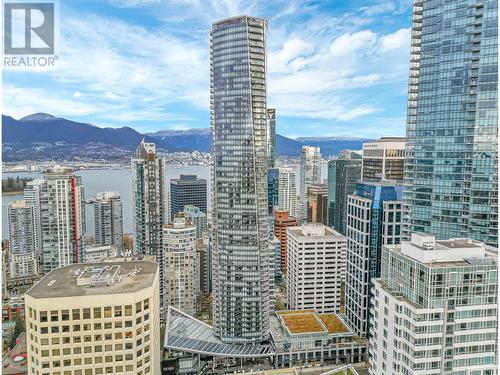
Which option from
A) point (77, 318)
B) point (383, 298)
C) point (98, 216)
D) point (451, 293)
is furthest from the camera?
point (98, 216)

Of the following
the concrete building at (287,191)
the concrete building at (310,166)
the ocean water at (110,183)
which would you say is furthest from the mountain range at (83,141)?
the concrete building at (310,166)

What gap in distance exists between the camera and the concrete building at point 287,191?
87.2m

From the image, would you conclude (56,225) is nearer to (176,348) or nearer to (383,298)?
(176,348)

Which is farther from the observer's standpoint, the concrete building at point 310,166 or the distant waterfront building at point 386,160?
the concrete building at point 310,166

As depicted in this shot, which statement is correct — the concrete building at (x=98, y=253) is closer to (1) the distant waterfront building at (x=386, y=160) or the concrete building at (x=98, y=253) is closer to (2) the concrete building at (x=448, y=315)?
(1) the distant waterfront building at (x=386, y=160)

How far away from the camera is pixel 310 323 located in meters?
36.1

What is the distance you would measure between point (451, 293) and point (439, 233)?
16.3 metres

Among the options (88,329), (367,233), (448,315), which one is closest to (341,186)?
(367,233)

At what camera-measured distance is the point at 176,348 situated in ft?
107

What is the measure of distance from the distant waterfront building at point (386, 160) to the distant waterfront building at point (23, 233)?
50.3m

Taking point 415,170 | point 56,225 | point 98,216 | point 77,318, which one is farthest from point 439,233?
point 98,216

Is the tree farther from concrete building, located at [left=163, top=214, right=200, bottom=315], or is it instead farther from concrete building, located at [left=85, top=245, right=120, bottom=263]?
concrete building, located at [left=163, top=214, right=200, bottom=315]

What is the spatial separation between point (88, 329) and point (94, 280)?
1956mm

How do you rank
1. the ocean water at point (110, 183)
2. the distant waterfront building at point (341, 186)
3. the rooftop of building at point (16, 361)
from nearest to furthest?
the rooftop of building at point (16, 361) → the distant waterfront building at point (341, 186) → the ocean water at point (110, 183)
